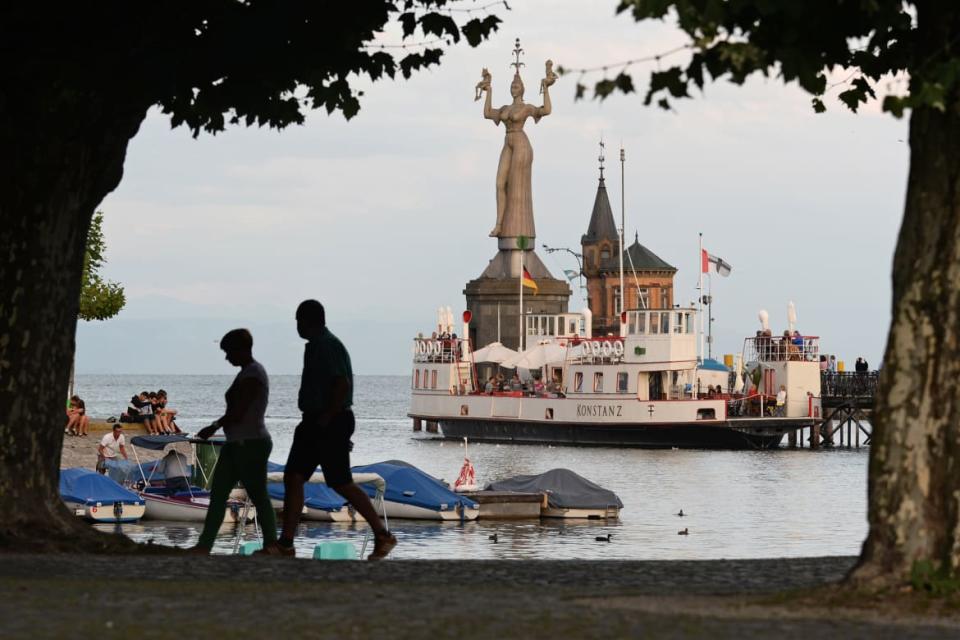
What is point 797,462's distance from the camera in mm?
78562

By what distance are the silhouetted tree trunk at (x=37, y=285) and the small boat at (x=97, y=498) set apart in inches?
831

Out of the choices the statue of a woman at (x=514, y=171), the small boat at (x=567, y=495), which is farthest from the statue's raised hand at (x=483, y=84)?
the small boat at (x=567, y=495)

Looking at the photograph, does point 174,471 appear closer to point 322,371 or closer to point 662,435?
point 322,371

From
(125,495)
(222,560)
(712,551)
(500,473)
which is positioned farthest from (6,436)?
(500,473)

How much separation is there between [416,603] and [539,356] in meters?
86.9

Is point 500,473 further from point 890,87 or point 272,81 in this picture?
point 890,87

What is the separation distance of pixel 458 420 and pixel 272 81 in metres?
81.9

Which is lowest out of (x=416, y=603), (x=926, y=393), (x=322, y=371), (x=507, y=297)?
(x=416, y=603)

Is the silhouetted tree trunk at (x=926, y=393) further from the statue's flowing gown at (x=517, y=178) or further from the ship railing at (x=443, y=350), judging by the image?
the statue's flowing gown at (x=517, y=178)

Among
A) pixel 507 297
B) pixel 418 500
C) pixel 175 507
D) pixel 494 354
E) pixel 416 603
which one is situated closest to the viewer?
pixel 416 603

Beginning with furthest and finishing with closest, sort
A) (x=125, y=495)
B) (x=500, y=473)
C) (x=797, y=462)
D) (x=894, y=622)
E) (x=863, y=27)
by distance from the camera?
(x=797, y=462) → (x=500, y=473) → (x=125, y=495) → (x=863, y=27) → (x=894, y=622)

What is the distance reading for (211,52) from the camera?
15234 millimetres

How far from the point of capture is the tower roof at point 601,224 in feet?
614

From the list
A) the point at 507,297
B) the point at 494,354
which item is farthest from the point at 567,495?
the point at 507,297
